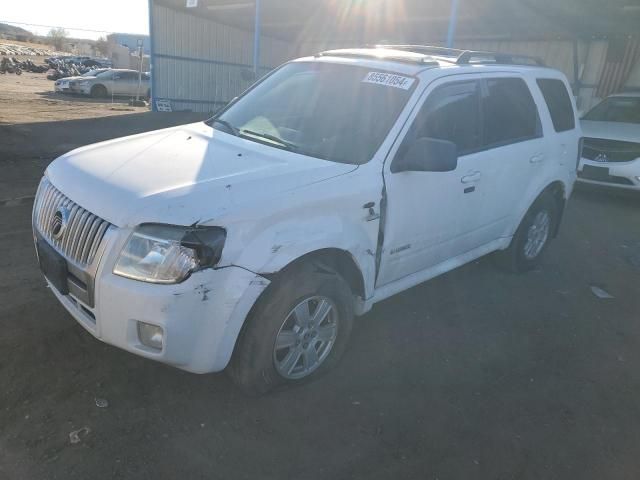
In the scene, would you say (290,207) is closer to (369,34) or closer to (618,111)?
(618,111)

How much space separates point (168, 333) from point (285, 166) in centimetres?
113

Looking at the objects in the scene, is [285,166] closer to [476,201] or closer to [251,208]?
[251,208]

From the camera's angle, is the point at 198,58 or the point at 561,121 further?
the point at 198,58

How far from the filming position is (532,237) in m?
5.09

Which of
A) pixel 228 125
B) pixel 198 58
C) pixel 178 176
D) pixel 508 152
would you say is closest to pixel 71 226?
pixel 178 176

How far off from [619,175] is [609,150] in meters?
0.48

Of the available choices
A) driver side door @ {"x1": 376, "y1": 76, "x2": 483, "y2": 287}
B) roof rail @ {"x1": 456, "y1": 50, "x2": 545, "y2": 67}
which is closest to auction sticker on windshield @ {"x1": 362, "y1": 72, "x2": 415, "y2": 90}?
driver side door @ {"x1": 376, "y1": 76, "x2": 483, "y2": 287}

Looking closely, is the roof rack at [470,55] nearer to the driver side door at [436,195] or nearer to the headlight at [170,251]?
the driver side door at [436,195]

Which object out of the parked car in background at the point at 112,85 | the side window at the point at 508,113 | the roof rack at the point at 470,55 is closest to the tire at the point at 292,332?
the side window at the point at 508,113

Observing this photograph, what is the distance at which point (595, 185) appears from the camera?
8453mm

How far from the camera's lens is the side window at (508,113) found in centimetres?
404

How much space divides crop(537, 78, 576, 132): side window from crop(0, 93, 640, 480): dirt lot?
1807 millimetres

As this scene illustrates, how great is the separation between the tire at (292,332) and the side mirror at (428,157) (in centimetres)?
82

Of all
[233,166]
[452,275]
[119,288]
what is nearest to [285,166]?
[233,166]
